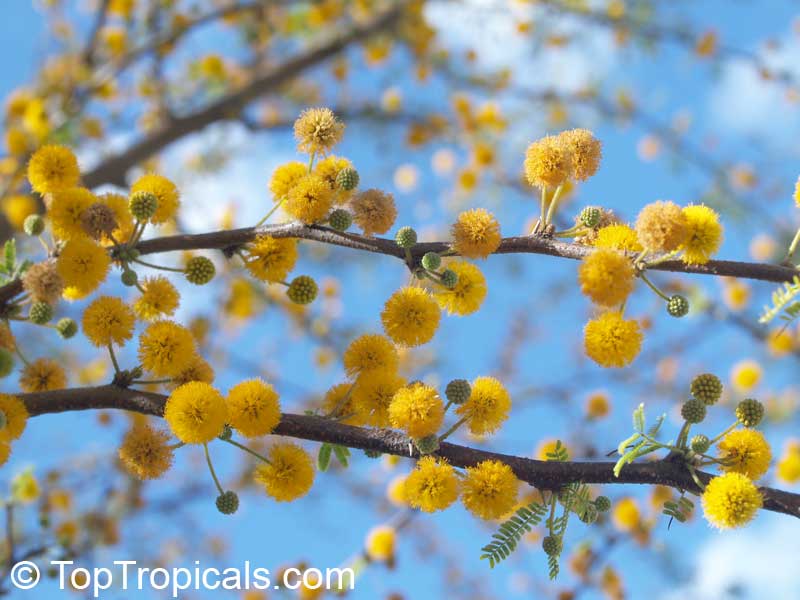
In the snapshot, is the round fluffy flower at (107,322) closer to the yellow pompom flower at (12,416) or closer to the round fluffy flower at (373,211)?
the yellow pompom flower at (12,416)

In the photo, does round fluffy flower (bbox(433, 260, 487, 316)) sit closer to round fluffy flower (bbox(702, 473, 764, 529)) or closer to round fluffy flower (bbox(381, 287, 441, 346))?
round fluffy flower (bbox(381, 287, 441, 346))

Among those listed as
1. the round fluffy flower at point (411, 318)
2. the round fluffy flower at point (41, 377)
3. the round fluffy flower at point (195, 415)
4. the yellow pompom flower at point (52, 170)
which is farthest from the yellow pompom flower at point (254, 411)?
the yellow pompom flower at point (52, 170)

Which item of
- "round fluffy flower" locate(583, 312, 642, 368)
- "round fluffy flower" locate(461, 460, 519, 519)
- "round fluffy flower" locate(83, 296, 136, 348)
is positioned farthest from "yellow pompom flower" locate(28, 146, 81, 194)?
"round fluffy flower" locate(583, 312, 642, 368)

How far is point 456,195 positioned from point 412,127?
0.84 meters

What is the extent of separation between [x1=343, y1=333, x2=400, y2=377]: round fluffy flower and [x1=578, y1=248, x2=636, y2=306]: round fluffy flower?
650 mm

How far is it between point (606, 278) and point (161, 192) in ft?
4.93

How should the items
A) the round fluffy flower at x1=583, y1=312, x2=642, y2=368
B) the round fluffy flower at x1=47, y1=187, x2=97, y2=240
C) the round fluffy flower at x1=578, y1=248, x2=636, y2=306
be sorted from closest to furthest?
1. the round fluffy flower at x1=578, y1=248, x2=636, y2=306
2. the round fluffy flower at x1=583, y1=312, x2=642, y2=368
3. the round fluffy flower at x1=47, y1=187, x2=97, y2=240

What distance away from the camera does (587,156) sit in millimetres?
1937

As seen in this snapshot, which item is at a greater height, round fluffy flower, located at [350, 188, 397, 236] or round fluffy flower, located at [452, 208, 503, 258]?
round fluffy flower, located at [350, 188, 397, 236]

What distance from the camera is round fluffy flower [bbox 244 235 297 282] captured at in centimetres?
213

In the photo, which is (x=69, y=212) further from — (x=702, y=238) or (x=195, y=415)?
(x=702, y=238)

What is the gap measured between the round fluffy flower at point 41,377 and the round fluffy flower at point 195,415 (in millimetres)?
857

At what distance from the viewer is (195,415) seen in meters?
1.74

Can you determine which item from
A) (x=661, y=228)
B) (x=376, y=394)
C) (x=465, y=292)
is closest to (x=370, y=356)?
(x=376, y=394)
